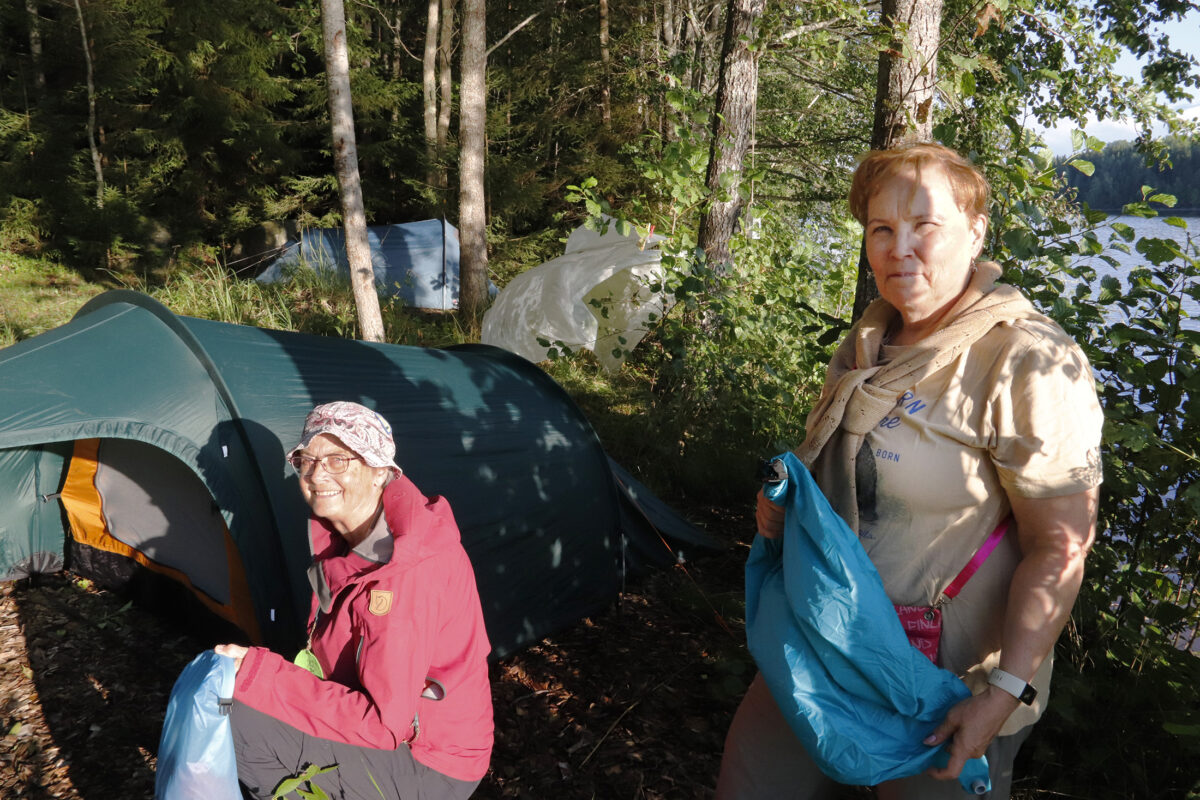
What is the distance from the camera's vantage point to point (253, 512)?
2.81 metres

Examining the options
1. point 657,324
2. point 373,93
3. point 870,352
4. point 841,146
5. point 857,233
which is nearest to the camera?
point 870,352

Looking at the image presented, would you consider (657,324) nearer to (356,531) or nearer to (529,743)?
(529,743)

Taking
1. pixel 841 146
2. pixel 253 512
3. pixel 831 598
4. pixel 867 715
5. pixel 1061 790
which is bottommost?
pixel 1061 790

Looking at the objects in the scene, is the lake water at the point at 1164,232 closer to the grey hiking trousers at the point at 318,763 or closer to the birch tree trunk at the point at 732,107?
the grey hiking trousers at the point at 318,763

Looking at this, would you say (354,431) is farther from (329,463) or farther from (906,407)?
(906,407)

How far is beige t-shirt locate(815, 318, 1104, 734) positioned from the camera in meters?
1.23

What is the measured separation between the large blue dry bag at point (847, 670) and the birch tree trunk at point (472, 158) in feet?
23.9

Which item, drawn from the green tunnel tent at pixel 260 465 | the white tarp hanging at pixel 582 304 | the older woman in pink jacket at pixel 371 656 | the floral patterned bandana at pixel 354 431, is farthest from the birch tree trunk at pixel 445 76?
the older woman in pink jacket at pixel 371 656

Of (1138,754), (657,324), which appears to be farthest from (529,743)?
(657,324)

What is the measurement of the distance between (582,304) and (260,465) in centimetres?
373

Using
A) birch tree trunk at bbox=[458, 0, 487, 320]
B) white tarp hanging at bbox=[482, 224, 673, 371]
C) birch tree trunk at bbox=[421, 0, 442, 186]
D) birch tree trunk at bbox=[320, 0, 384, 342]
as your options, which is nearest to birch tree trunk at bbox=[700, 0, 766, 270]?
white tarp hanging at bbox=[482, 224, 673, 371]

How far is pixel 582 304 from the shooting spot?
6273mm

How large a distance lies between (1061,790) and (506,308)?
520 cm

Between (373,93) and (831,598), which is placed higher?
(373,93)
